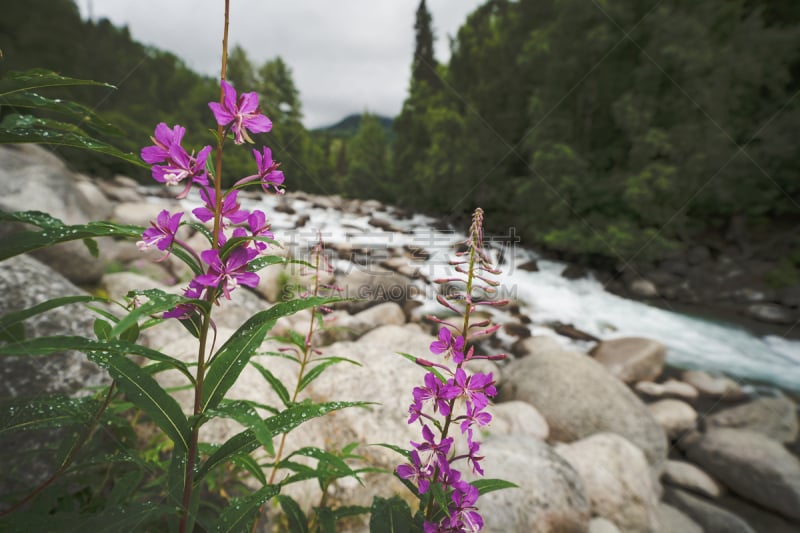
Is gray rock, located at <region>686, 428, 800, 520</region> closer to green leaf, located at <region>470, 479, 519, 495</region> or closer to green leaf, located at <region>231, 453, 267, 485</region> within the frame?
green leaf, located at <region>470, 479, 519, 495</region>

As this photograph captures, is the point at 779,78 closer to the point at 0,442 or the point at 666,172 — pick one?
the point at 666,172

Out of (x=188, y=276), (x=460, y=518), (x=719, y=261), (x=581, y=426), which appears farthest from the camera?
(x=719, y=261)

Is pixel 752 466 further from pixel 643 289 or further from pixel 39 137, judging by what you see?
pixel 643 289

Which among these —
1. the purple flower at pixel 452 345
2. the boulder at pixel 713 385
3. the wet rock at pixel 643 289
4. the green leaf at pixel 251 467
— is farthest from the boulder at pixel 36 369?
the wet rock at pixel 643 289

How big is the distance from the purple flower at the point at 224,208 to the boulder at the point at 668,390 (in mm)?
6289

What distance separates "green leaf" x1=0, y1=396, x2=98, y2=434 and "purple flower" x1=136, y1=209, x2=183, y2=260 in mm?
553

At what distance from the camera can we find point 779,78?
32.4 feet

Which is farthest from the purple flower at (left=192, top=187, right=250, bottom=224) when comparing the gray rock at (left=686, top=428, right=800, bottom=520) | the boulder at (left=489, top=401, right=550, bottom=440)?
the gray rock at (left=686, top=428, right=800, bottom=520)

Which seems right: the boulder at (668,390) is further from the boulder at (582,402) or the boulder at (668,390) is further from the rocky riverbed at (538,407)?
the boulder at (582,402)

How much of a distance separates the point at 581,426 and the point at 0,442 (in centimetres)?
446

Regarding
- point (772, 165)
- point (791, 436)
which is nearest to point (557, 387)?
point (791, 436)

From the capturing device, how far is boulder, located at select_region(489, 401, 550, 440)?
3.40 meters

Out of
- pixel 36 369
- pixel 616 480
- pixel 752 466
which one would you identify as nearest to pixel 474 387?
pixel 36 369

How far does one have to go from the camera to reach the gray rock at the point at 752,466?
324cm
